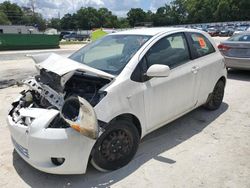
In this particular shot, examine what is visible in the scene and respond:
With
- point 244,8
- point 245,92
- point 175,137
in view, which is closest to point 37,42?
point 245,92

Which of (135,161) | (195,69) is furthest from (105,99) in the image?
(195,69)

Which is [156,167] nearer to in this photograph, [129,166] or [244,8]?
[129,166]

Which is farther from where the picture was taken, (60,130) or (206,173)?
(206,173)

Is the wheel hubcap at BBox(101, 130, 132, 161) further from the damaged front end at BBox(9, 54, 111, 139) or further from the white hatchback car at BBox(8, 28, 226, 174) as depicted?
the damaged front end at BBox(9, 54, 111, 139)

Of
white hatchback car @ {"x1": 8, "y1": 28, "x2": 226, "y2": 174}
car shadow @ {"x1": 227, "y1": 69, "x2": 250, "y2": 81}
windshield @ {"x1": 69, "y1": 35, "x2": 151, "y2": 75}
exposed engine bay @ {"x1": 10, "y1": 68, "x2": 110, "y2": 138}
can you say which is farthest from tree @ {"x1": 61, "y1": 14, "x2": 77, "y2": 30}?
exposed engine bay @ {"x1": 10, "y1": 68, "x2": 110, "y2": 138}

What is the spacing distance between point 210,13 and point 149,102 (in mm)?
107916

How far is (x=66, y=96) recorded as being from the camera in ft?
12.3

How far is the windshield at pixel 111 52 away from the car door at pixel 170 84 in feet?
0.86

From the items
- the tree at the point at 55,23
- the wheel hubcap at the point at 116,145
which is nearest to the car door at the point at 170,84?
the wheel hubcap at the point at 116,145

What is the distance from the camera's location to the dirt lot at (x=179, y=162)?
3600mm

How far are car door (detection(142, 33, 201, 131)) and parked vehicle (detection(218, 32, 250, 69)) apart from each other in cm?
470

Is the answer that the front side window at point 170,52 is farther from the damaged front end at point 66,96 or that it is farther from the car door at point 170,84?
the damaged front end at point 66,96

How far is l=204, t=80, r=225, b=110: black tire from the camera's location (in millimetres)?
5852

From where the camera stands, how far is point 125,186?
3502mm
